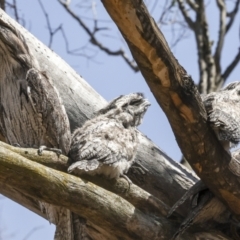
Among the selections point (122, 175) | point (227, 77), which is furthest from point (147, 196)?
point (227, 77)

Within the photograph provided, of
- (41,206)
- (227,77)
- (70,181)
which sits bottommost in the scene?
(41,206)

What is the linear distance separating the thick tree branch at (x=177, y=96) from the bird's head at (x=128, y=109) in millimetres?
950

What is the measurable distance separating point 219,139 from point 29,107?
1.42 metres

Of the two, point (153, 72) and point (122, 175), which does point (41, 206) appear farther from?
point (153, 72)

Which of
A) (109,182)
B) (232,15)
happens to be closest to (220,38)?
(232,15)

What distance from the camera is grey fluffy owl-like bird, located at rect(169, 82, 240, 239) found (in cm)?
361

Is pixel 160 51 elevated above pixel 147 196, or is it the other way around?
pixel 160 51

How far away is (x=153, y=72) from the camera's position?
329 centimetres

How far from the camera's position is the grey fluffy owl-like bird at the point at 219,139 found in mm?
3611

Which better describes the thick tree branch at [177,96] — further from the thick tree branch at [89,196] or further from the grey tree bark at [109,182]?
the thick tree branch at [89,196]

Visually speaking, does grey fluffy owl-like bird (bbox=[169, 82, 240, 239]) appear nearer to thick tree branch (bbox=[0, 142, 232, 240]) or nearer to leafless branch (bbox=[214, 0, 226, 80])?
thick tree branch (bbox=[0, 142, 232, 240])

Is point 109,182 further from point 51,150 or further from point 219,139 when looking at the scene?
point 219,139

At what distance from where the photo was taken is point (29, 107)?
4.46 meters

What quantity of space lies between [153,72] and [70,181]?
0.71m
